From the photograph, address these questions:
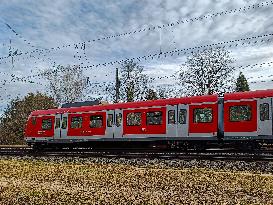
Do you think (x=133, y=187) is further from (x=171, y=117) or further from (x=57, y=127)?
(x=57, y=127)

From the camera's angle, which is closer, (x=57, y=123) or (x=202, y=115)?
(x=202, y=115)

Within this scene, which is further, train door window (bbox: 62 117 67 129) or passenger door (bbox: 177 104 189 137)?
train door window (bbox: 62 117 67 129)

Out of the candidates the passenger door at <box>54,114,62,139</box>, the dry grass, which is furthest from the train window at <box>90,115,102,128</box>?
the dry grass

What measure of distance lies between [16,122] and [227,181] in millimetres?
53708

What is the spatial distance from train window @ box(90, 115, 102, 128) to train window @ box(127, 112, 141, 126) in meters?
2.28

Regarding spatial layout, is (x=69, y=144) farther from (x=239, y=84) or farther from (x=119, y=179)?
(x=239, y=84)

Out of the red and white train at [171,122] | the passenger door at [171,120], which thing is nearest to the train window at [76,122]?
the red and white train at [171,122]

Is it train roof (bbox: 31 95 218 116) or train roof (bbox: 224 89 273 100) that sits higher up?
train roof (bbox: 224 89 273 100)

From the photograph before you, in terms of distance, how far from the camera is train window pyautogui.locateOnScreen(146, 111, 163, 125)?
20.0m

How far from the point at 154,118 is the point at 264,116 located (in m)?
6.09

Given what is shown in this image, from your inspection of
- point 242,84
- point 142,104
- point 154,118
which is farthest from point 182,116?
point 242,84

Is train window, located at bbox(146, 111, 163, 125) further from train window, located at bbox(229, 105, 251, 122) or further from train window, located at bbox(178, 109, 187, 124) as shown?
Result: train window, located at bbox(229, 105, 251, 122)

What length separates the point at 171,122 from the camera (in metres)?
19.4

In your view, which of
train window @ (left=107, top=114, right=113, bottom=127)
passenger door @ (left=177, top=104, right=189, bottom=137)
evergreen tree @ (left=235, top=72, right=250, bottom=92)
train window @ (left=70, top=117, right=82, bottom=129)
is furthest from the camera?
evergreen tree @ (left=235, top=72, right=250, bottom=92)
